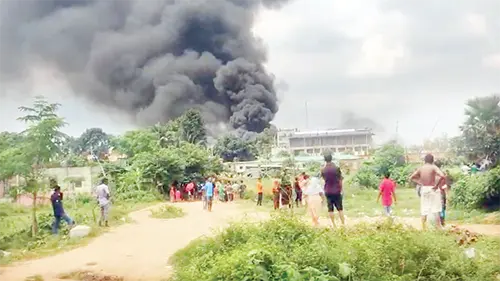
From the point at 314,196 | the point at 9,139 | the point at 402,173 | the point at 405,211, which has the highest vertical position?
the point at 9,139

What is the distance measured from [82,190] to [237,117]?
35472 millimetres

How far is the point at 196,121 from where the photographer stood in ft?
153

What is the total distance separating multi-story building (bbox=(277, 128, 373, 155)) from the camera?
61938mm

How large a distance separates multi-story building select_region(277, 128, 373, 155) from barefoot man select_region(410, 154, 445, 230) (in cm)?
5242

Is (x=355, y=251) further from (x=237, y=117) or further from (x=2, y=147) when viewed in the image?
(x=237, y=117)

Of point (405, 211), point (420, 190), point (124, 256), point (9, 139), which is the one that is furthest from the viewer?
point (405, 211)

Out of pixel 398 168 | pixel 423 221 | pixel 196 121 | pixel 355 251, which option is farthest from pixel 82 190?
pixel 355 251

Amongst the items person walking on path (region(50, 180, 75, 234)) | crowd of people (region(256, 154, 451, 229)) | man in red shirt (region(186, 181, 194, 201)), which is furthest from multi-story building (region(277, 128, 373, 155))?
crowd of people (region(256, 154, 451, 229))

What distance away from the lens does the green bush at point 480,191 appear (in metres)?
14.0

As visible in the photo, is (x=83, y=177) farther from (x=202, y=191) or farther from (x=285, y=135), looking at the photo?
(x=285, y=135)

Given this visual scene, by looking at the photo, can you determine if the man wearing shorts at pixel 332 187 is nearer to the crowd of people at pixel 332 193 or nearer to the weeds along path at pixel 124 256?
the crowd of people at pixel 332 193

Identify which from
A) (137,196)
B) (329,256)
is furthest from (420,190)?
(137,196)

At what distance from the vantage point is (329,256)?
5961mm

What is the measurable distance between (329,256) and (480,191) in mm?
9518
